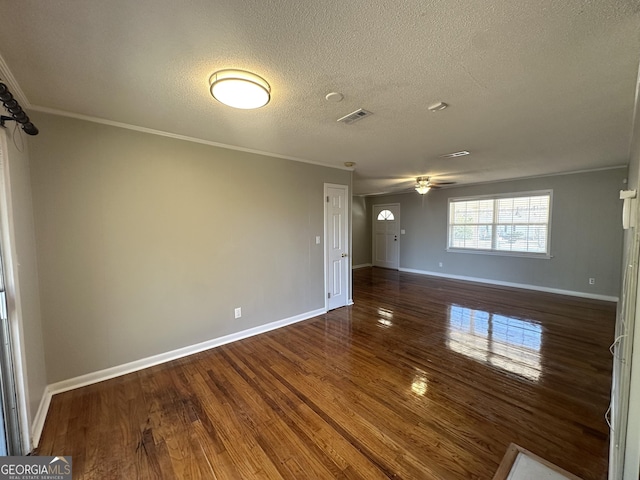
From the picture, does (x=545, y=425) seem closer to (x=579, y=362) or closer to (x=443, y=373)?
(x=443, y=373)

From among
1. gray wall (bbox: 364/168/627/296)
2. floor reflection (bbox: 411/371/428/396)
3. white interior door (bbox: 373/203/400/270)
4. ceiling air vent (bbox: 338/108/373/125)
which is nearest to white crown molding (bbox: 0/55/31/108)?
ceiling air vent (bbox: 338/108/373/125)

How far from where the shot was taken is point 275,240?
3.62m

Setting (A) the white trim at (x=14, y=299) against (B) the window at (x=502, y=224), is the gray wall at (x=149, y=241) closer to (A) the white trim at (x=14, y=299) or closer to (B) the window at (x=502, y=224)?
(A) the white trim at (x=14, y=299)

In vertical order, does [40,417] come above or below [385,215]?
below

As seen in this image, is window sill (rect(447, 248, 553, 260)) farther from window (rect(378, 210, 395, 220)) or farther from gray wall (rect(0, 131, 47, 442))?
gray wall (rect(0, 131, 47, 442))

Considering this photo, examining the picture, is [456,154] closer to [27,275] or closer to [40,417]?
[27,275]

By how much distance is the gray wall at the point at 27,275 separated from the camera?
5.48 ft

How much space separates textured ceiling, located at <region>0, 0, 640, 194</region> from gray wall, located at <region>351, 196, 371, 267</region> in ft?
18.2

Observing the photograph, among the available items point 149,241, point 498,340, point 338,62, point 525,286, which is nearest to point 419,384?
point 498,340

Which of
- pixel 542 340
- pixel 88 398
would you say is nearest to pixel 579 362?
pixel 542 340

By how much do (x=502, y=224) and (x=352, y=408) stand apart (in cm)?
579

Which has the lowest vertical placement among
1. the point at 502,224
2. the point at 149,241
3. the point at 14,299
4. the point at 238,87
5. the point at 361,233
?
the point at 14,299

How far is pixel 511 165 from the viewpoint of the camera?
4.31 metres

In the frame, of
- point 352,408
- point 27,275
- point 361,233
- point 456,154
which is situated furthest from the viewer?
point 361,233
